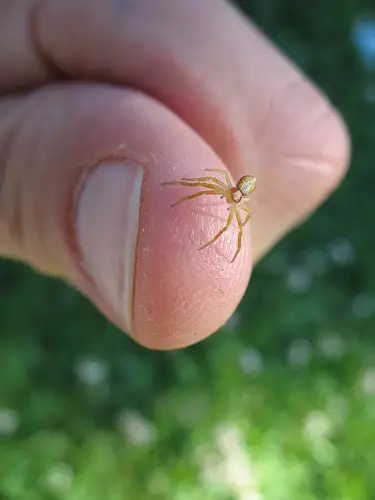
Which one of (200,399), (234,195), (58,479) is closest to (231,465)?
(200,399)

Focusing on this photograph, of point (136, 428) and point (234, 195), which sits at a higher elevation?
point (234, 195)

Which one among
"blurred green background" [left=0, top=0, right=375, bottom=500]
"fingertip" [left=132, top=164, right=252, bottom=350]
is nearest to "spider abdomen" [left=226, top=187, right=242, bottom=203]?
"fingertip" [left=132, top=164, right=252, bottom=350]

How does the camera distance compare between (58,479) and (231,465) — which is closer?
(58,479)

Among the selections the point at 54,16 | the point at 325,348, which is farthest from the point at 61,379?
the point at 54,16

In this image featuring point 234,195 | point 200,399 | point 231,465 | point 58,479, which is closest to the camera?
point 234,195

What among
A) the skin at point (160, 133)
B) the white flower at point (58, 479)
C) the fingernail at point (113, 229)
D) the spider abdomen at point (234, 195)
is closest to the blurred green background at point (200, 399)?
the white flower at point (58, 479)

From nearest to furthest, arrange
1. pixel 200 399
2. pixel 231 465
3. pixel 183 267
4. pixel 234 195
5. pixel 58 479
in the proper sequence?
pixel 183 267 → pixel 234 195 → pixel 58 479 → pixel 231 465 → pixel 200 399

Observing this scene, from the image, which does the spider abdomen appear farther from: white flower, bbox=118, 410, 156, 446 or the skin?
white flower, bbox=118, 410, 156, 446

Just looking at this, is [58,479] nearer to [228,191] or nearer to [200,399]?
[200,399]
